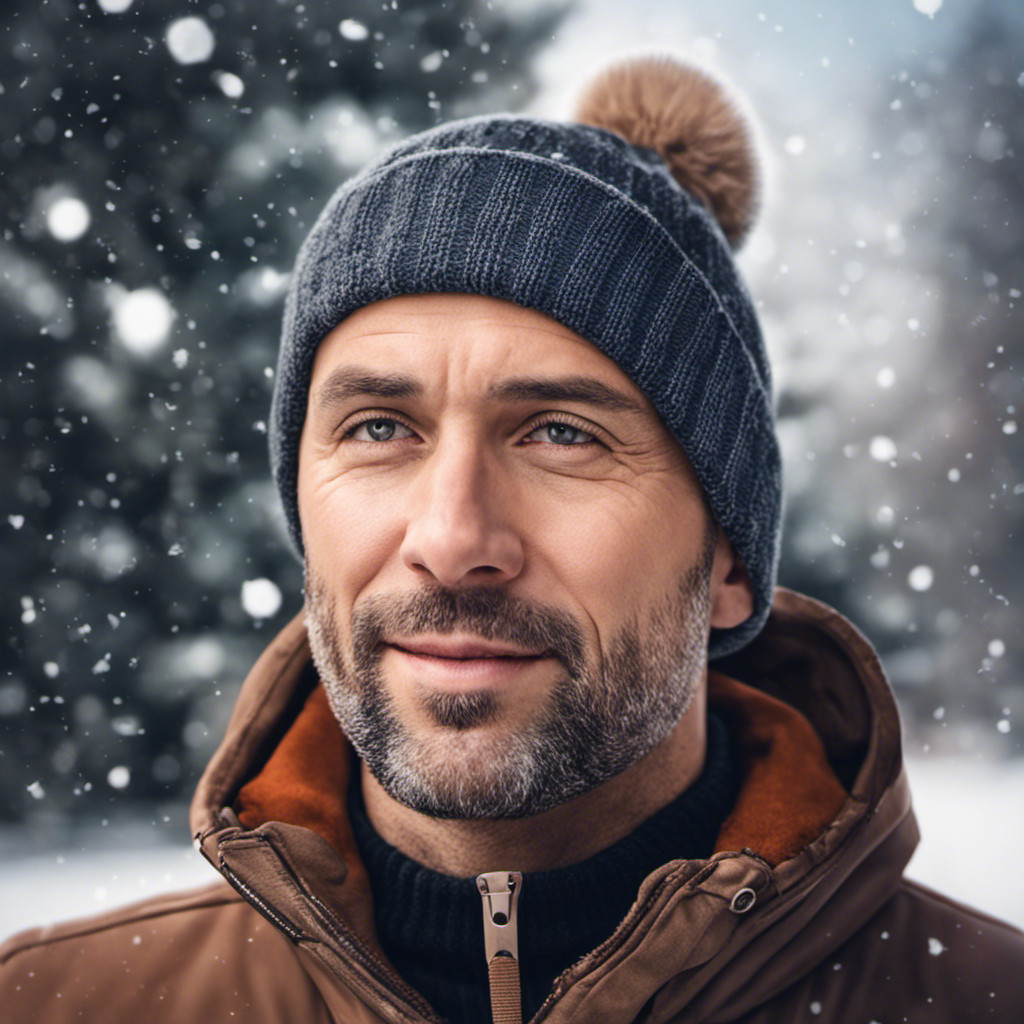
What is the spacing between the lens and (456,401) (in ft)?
4.62

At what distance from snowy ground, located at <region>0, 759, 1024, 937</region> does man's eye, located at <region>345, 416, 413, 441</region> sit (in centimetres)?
163

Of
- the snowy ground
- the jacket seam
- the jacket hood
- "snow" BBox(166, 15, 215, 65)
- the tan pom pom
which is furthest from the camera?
the snowy ground

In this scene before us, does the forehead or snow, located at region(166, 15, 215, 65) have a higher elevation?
snow, located at region(166, 15, 215, 65)

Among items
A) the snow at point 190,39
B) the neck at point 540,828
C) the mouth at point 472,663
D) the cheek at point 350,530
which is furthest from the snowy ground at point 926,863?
the snow at point 190,39

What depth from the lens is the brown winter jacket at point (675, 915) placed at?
4.22ft

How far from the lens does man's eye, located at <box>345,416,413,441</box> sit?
1.52 metres

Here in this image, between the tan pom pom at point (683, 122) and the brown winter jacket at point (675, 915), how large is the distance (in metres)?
0.84

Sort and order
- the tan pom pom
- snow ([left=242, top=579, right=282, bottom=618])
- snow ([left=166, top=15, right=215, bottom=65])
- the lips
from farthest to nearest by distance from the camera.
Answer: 1. snow ([left=242, top=579, right=282, bottom=618])
2. snow ([left=166, top=15, right=215, bottom=65])
3. the tan pom pom
4. the lips

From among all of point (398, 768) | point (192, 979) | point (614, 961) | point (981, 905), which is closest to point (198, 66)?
point (398, 768)

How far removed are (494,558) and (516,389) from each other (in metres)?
0.27

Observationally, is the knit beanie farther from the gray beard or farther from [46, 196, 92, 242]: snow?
[46, 196, 92, 242]: snow

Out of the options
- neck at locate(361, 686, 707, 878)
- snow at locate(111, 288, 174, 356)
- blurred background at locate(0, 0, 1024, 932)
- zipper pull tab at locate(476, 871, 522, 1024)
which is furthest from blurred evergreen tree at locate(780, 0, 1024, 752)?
snow at locate(111, 288, 174, 356)

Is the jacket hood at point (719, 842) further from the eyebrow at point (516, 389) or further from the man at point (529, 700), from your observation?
the eyebrow at point (516, 389)

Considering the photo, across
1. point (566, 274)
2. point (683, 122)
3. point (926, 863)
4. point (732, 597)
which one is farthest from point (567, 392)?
point (926, 863)
